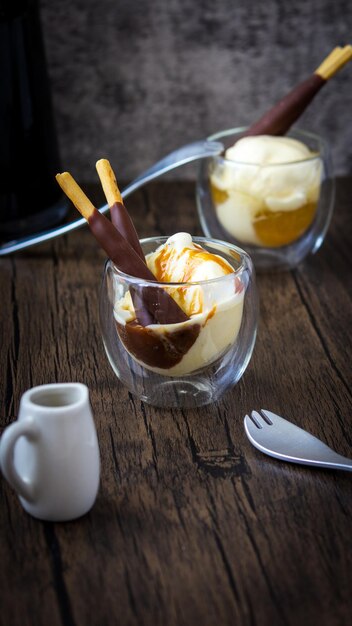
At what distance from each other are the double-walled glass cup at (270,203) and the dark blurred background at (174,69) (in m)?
0.25

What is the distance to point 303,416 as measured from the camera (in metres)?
0.87

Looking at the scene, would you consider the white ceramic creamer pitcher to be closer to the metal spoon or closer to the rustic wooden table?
the rustic wooden table

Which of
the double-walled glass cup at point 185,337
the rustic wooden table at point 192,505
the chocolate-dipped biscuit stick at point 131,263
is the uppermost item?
the chocolate-dipped biscuit stick at point 131,263

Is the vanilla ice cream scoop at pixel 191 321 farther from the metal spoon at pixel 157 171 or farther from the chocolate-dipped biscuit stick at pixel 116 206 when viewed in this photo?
the metal spoon at pixel 157 171

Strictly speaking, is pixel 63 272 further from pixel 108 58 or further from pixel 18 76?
pixel 108 58

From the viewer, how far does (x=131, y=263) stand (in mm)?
852

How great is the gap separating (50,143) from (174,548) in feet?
2.52

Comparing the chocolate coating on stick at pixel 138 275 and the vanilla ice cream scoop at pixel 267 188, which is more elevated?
the chocolate coating on stick at pixel 138 275

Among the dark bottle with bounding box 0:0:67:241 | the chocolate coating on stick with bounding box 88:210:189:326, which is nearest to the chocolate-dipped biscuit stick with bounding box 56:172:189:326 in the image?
the chocolate coating on stick with bounding box 88:210:189:326

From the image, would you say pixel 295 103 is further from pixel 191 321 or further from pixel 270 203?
pixel 191 321

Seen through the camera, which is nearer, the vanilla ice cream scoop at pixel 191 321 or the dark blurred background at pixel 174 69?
the vanilla ice cream scoop at pixel 191 321

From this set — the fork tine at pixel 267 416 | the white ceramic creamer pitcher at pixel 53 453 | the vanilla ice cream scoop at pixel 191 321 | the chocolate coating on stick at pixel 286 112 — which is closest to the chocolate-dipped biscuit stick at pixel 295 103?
the chocolate coating on stick at pixel 286 112

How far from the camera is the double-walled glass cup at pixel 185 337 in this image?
2.73 feet

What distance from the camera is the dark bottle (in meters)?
1.20
